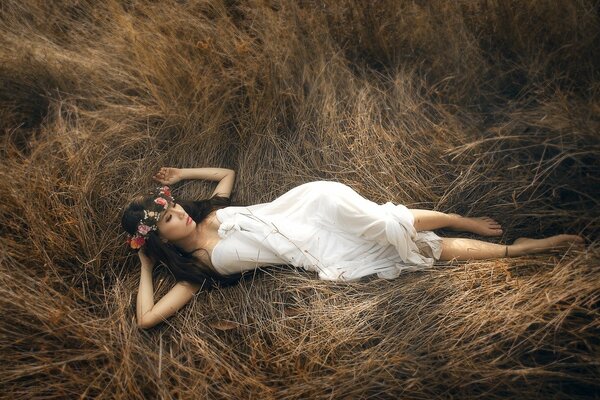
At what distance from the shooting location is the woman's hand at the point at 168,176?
10.0ft

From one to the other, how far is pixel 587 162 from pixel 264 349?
2.35 m

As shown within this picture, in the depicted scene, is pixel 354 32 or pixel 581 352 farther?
pixel 354 32

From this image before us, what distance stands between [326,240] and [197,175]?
1186mm

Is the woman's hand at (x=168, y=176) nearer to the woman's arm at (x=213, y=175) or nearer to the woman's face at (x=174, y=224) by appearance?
the woman's arm at (x=213, y=175)

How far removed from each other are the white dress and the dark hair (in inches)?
3.8

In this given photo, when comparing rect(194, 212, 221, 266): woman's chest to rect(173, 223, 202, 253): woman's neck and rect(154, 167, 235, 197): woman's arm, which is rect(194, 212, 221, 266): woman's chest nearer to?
rect(173, 223, 202, 253): woman's neck

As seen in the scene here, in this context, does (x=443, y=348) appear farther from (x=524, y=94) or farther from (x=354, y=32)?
(x=354, y=32)

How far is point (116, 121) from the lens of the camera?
3.33m

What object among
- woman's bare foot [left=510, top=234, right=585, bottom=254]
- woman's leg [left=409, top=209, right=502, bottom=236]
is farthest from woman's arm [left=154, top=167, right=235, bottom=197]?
woman's bare foot [left=510, top=234, right=585, bottom=254]

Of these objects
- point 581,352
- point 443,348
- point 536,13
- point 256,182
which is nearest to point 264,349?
point 443,348

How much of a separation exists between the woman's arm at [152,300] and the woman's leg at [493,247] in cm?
170

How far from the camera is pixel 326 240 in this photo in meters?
2.58

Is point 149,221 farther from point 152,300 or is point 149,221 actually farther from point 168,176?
point 168,176

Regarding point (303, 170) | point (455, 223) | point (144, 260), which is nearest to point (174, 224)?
point (144, 260)
